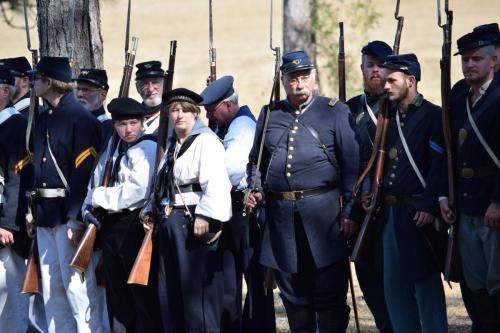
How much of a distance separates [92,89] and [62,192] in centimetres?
131

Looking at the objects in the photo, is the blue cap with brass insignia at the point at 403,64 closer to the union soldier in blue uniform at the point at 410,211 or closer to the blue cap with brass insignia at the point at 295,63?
the union soldier in blue uniform at the point at 410,211

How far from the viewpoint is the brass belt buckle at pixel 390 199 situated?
6742 millimetres

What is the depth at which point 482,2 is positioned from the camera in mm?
47969

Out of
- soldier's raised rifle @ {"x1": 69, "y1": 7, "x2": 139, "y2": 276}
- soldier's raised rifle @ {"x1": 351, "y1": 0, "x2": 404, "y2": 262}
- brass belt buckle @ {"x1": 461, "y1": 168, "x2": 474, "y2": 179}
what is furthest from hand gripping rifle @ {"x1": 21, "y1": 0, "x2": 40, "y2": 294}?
brass belt buckle @ {"x1": 461, "y1": 168, "x2": 474, "y2": 179}

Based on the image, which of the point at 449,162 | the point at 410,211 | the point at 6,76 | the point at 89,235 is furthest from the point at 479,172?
the point at 6,76

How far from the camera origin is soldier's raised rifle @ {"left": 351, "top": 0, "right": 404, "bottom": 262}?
680 centimetres

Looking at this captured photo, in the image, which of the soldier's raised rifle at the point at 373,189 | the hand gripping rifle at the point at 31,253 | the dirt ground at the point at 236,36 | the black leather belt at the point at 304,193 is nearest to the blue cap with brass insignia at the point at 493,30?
the soldier's raised rifle at the point at 373,189

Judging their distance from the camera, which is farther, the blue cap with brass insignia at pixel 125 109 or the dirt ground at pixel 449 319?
the dirt ground at pixel 449 319

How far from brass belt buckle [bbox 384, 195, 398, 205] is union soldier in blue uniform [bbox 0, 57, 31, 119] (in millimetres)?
3283

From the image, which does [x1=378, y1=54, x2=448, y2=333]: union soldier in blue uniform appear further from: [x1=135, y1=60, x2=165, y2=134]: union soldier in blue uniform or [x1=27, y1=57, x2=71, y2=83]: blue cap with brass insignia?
[x1=27, y1=57, x2=71, y2=83]: blue cap with brass insignia

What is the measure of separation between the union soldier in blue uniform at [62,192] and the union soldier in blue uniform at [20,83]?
0.71 metres

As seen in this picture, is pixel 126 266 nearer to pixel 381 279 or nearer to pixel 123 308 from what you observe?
pixel 123 308

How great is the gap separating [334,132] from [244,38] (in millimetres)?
39195

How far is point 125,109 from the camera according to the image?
293 inches
